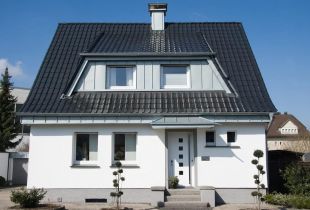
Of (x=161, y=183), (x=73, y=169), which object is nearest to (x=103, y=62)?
(x=73, y=169)

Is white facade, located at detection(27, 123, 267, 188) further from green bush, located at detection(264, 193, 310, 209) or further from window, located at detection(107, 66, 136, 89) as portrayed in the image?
window, located at detection(107, 66, 136, 89)

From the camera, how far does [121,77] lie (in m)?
17.6

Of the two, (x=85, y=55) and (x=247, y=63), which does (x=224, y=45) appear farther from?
(x=85, y=55)

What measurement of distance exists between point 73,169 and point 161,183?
12.4 feet

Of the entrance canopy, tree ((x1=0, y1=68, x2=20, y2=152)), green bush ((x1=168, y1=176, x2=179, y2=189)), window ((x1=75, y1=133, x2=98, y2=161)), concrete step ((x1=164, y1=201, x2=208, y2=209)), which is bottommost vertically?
concrete step ((x1=164, y1=201, x2=208, y2=209))

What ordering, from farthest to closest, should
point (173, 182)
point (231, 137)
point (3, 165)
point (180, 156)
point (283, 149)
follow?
point (283, 149) → point (3, 165) → point (180, 156) → point (231, 137) → point (173, 182)

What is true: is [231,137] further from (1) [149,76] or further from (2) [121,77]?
(2) [121,77]

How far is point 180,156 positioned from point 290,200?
4758mm

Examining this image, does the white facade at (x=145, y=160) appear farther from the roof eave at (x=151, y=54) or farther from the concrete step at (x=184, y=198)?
the roof eave at (x=151, y=54)

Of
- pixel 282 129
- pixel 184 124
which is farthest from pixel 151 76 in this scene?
pixel 282 129

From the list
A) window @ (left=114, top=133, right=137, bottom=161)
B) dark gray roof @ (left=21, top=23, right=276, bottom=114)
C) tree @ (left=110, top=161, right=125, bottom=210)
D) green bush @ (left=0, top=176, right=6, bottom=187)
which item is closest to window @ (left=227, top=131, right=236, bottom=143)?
dark gray roof @ (left=21, top=23, right=276, bottom=114)

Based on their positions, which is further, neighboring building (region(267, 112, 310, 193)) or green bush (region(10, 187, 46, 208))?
neighboring building (region(267, 112, 310, 193))

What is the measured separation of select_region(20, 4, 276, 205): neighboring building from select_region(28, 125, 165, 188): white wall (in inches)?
1.6

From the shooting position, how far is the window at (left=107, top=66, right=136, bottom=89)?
17438 mm
